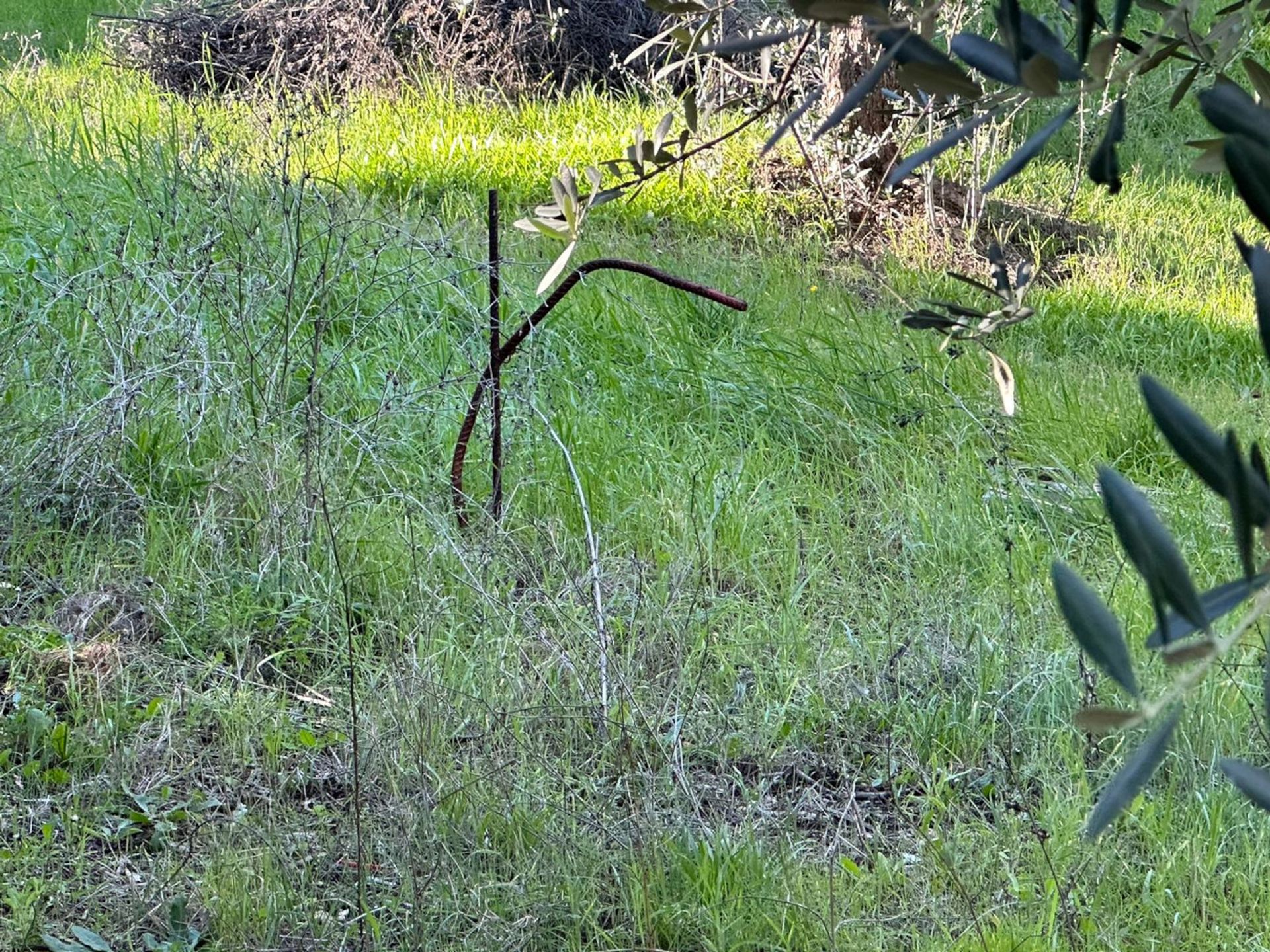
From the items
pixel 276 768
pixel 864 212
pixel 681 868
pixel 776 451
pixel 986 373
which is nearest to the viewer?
pixel 681 868

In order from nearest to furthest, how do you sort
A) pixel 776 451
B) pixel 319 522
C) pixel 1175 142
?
1. pixel 319 522
2. pixel 776 451
3. pixel 1175 142

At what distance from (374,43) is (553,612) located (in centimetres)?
596

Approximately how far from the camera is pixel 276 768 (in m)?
2.62

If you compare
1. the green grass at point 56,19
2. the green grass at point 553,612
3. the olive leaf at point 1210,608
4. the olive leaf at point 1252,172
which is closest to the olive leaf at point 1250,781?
the olive leaf at point 1210,608

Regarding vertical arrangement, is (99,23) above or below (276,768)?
above

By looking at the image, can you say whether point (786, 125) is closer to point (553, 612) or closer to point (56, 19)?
point (553, 612)

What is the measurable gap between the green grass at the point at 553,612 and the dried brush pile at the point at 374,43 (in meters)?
2.85

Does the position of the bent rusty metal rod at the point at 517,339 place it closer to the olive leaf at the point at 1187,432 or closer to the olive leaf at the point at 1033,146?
the olive leaf at the point at 1033,146

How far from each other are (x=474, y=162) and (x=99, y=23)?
3.96 metres

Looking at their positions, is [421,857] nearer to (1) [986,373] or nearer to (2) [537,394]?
(2) [537,394]

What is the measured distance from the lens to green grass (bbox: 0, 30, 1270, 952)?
228 cm

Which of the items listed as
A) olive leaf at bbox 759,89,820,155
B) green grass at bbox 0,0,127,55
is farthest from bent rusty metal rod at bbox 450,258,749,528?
green grass at bbox 0,0,127,55

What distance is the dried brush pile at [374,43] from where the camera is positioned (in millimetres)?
7949

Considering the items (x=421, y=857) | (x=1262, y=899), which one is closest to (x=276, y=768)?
(x=421, y=857)
